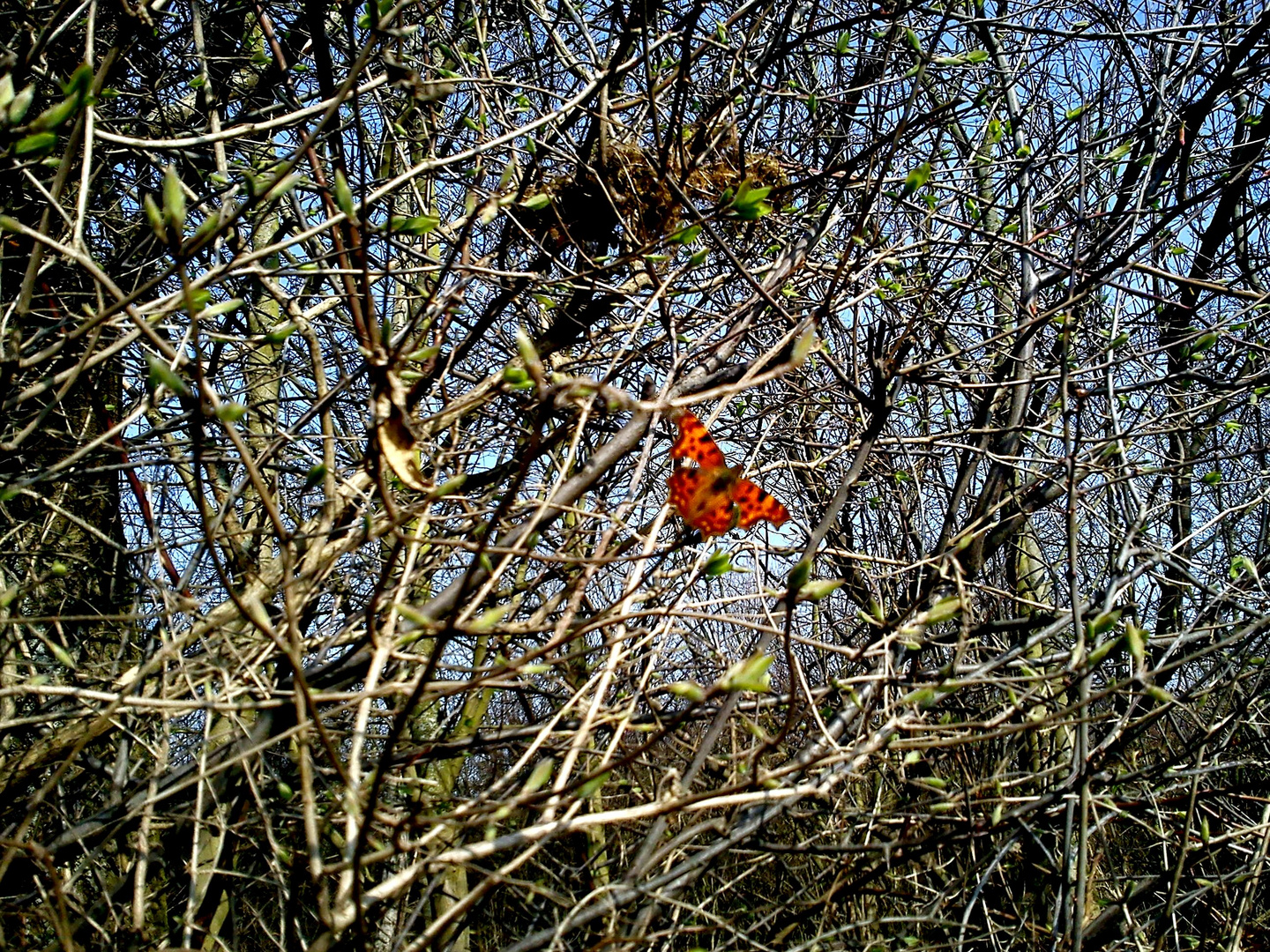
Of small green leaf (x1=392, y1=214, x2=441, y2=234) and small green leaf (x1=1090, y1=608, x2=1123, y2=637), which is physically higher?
small green leaf (x1=392, y1=214, x2=441, y2=234)

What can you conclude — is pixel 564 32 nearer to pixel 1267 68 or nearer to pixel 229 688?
pixel 1267 68

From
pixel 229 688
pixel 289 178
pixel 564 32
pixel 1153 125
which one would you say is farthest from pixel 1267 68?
pixel 229 688

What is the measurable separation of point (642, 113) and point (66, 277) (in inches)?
82.2

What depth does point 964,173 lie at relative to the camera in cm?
391

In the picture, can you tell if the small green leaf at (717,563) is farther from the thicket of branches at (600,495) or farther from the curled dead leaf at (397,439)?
the curled dead leaf at (397,439)

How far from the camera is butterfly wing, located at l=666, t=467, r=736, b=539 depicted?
1397 millimetres

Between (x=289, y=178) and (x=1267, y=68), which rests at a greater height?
(x=289, y=178)

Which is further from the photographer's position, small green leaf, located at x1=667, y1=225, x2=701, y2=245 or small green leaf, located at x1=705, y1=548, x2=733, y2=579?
small green leaf, located at x1=667, y1=225, x2=701, y2=245

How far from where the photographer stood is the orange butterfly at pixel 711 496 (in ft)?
4.62

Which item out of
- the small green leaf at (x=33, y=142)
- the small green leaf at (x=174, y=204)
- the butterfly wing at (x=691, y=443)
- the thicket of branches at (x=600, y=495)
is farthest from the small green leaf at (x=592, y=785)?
the small green leaf at (x=33, y=142)

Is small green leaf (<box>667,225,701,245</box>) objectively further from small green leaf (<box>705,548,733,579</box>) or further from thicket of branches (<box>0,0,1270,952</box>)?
small green leaf (<box>705,548,733,579</box>)

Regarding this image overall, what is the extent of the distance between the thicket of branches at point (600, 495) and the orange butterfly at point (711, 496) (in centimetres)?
13

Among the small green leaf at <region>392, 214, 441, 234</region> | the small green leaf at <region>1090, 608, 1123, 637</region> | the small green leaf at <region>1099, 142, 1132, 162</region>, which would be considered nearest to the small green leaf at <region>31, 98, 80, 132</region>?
the small green leaf at <region>392, 214, 441, 234</region>

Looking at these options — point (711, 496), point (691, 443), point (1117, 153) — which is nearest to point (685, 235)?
point (691, 443)
